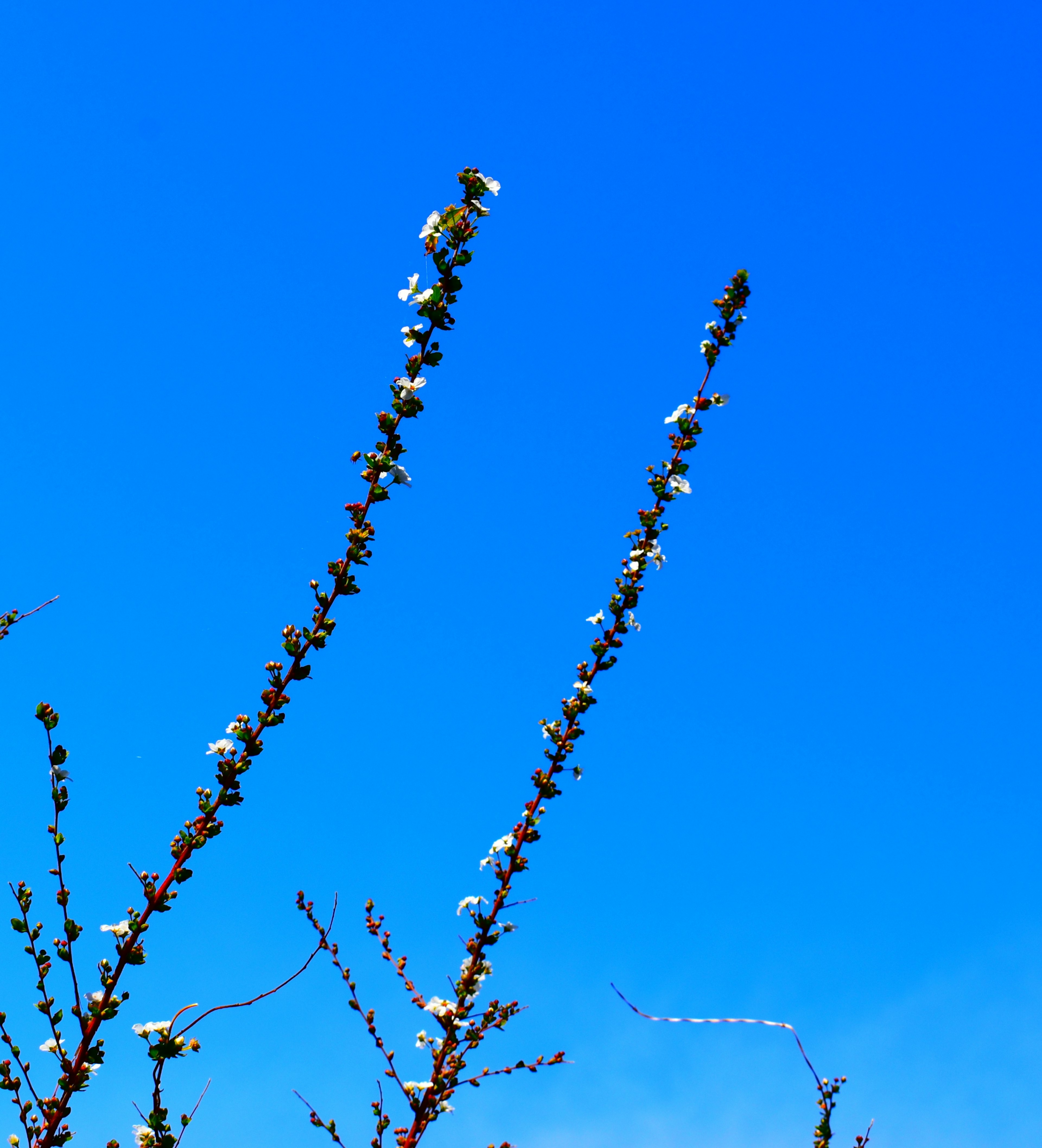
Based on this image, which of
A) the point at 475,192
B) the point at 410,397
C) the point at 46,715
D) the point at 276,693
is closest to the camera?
the point at 46,715

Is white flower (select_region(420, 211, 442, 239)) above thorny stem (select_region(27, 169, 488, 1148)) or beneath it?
above

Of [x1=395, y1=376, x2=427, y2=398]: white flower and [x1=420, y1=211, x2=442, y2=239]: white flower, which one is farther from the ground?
[x1=420, y1=211, x2=442, y2=239]: white flower

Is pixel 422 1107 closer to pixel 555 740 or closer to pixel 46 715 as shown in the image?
pixel 555 740

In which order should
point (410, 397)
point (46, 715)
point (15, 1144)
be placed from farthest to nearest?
point (410, 397)
point (46, 715)
point (15, 1144)

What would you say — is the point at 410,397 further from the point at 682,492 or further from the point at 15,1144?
the point at 15,1144

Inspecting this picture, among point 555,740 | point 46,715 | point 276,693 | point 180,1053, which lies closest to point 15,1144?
point 180,1053

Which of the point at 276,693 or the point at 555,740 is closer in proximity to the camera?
the point at 276,693

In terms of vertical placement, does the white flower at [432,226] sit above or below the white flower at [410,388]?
above

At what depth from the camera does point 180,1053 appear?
12.5 feet

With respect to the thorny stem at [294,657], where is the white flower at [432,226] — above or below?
above

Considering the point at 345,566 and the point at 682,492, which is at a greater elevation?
the point at 682,492

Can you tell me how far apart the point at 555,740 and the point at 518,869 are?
0.93 meters

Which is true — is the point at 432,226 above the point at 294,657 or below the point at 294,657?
above

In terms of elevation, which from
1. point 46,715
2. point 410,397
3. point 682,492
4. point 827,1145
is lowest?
point 827,1145
